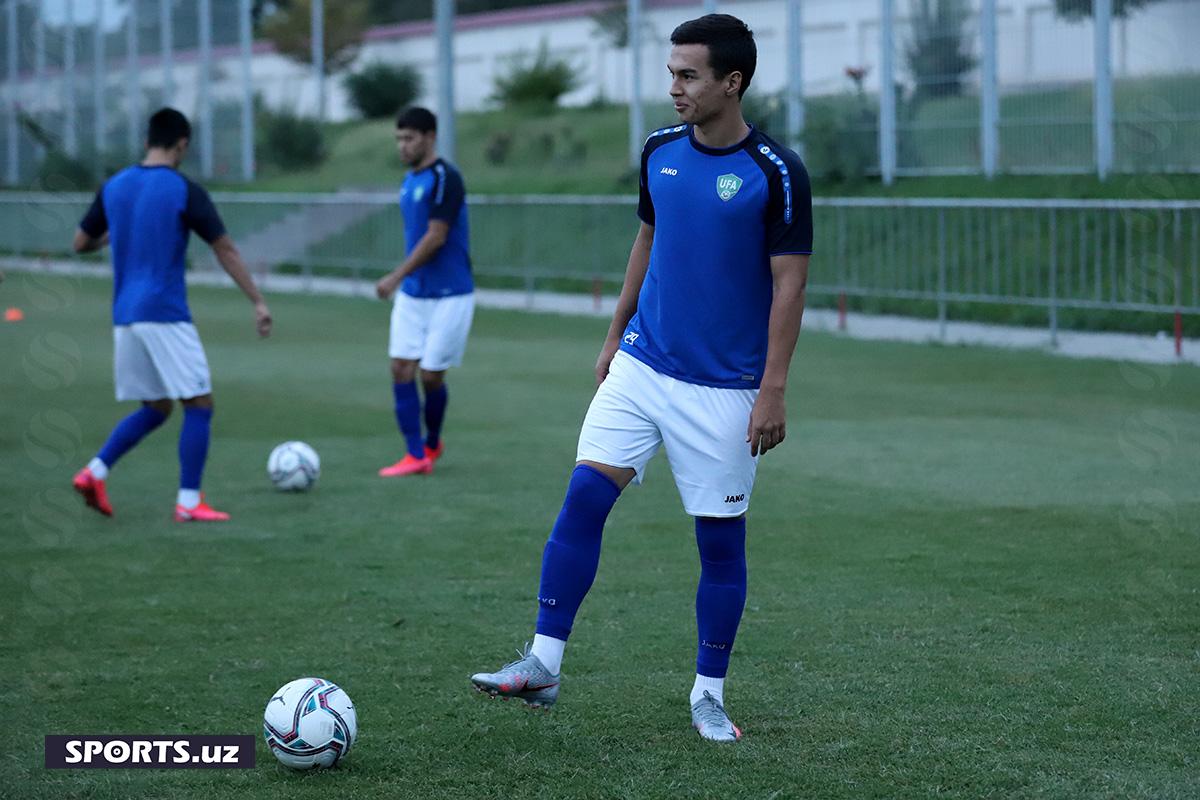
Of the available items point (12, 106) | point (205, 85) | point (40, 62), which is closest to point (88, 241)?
point (205, 85)

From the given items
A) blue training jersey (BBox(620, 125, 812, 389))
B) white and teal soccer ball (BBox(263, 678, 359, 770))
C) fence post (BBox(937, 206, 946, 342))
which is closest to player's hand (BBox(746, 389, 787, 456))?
blue training jersey (BBox(620, 125, 812, 389))

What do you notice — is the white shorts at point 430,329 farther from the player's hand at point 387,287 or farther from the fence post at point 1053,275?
the fence post at point 1053,275

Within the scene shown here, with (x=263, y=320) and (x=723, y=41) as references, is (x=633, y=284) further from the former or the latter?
(x=263, y=320)

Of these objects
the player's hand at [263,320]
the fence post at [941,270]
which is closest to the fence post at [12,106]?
the fence post at [941,270]

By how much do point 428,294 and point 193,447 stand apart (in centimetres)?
213

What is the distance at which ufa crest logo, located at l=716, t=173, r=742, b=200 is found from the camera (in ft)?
15.4

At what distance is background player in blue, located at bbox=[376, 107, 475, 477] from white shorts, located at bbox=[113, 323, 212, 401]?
177 cm

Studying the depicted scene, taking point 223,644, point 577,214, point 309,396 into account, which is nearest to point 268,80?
point 577,214

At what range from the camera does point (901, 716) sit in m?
4.97

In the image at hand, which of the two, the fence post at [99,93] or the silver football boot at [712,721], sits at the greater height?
the fence post at [99,93]

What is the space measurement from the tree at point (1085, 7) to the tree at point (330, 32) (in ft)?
127

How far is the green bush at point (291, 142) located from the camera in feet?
145

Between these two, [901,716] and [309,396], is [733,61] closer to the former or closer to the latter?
[901,716]

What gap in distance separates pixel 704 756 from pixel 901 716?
2.31 ft
